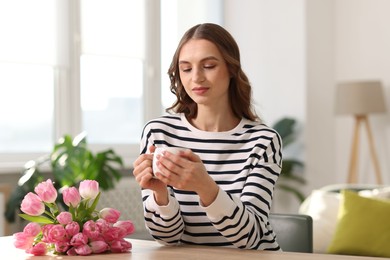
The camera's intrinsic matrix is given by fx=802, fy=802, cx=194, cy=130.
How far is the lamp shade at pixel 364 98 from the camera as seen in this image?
6.78m

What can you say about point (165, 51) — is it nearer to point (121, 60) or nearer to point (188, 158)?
point (121, 60)

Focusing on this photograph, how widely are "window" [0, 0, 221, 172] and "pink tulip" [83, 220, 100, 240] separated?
12.3 feet

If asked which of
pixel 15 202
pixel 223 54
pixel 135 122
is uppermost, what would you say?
pixel 223 54

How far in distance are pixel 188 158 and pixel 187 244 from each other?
38 centimetres

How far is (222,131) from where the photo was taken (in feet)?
7.20

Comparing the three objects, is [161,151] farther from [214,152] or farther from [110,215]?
[214,152]

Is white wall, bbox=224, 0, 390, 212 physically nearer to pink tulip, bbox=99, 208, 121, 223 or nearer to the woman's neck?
the woman's neck

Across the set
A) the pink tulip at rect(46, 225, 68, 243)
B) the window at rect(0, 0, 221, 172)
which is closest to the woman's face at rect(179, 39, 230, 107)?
the pink tulip at rect(46, 225, 68, 243)

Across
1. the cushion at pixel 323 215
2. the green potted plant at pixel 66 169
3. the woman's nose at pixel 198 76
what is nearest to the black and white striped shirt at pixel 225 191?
the woman's nose at pixel 198 76

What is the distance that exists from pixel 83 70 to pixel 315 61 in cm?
222

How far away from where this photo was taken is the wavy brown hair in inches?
82.0

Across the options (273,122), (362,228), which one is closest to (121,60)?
(273,122)

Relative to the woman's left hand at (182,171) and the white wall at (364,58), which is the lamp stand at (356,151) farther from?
the woman's left hand at (182,171)

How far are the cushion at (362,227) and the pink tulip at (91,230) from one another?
2.27 m
